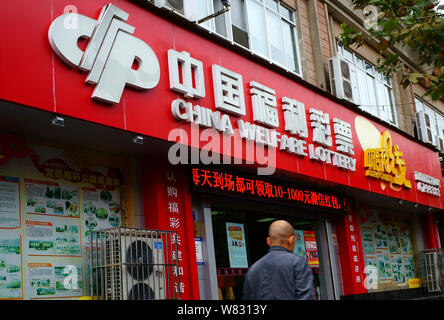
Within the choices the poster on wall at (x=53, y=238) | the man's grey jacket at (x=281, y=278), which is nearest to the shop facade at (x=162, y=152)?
the poster on wall at (x=53, y=238)

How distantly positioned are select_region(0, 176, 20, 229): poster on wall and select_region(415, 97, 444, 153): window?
1416cm

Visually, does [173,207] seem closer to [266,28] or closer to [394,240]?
[266,28]

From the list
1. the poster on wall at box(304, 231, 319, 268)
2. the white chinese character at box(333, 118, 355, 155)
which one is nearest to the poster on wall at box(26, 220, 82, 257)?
the poster on wall at box(304, 231, 319, 268)

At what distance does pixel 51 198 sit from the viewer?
300 inches

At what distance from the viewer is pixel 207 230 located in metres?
9.56

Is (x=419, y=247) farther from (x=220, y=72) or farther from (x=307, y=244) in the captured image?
(x=220, y=72)

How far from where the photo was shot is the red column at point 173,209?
869 centimetres

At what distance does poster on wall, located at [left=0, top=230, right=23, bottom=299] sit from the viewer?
684 cm

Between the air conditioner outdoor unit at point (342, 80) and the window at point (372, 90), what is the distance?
2.56 ft

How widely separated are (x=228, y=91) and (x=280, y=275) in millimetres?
5387

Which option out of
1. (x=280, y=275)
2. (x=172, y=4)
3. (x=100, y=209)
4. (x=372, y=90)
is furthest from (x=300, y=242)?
(x=280, y=275)

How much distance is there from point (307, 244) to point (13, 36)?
328 inches

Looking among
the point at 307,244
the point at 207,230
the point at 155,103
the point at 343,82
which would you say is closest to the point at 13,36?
the point at 155,103

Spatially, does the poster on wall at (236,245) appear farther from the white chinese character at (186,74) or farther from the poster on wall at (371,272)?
the poster on wall at (371,272)
